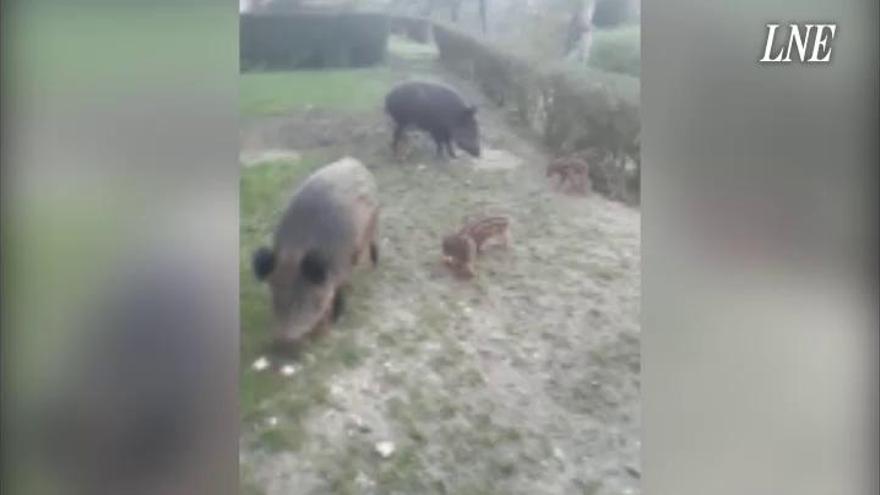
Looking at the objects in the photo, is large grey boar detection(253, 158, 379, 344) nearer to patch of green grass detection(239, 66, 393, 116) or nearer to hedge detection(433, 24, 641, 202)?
patch of green grass detection(239, 66, 393, 116)

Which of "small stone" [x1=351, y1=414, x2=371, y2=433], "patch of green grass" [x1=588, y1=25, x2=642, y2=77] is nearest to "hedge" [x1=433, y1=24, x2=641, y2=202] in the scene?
"patch of green grass" [x1=588, y1=25, x2=642, y2=77]

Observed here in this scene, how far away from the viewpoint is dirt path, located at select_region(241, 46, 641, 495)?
1589 mm

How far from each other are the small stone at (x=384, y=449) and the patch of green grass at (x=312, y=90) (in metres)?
0.56

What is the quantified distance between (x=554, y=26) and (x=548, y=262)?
0.40 meters

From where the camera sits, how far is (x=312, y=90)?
163 cm

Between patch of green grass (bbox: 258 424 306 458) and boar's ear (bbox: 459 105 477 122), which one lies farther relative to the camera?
boar's ear (bbox: 459 105 477 122)

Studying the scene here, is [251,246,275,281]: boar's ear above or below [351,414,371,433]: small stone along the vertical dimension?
above

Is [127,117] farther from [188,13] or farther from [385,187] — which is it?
[385,187]

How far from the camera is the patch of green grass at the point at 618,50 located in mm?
1651

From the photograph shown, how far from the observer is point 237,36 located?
159 cm

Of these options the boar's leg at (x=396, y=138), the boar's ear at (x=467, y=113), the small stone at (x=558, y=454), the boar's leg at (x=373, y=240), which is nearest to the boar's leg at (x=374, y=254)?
the boar's leg at (x=373, y=240)

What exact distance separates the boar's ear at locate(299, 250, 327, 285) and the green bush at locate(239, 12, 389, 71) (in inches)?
12.5

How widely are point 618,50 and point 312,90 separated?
1.72 feet

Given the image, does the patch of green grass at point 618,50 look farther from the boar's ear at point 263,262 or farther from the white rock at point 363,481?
the white rock at point 363,481
